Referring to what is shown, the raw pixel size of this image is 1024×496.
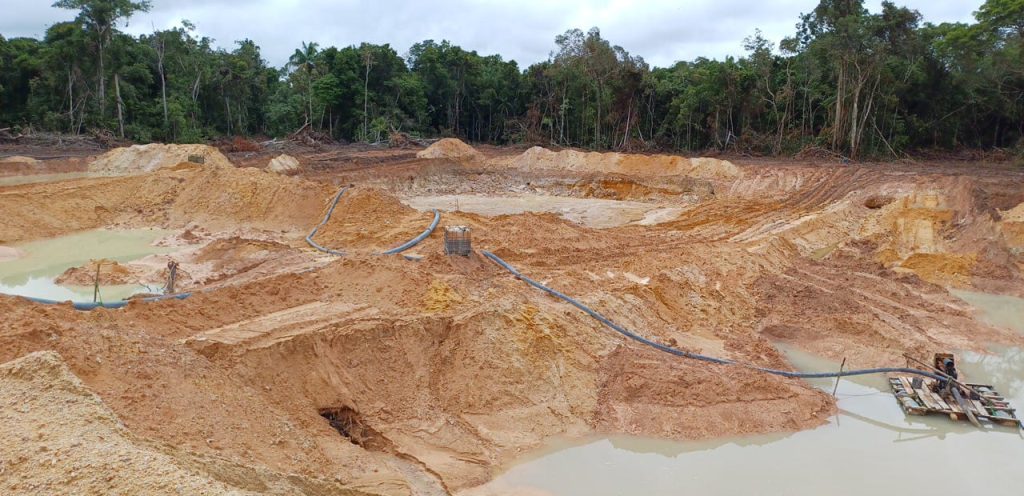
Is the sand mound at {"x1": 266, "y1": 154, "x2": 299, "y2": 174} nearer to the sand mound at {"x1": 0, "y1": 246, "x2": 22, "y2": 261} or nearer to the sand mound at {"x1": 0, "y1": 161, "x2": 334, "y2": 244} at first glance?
the sand mound at {"x1": 0, "y1": 161, "x2": 334, "y2": 244}

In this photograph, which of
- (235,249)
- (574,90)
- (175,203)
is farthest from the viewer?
(574,90)

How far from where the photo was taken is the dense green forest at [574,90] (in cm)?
2914

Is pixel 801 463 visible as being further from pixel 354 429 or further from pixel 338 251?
pixel 338 251

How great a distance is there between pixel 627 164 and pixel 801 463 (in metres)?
22.3

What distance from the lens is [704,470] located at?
760 centimetres

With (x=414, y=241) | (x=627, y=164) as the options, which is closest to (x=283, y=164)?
(x=627, y=164)

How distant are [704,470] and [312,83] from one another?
3663 centimetres

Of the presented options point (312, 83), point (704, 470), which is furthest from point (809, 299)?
point (312, 83)

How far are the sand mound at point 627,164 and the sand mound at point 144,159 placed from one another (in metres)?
13.4

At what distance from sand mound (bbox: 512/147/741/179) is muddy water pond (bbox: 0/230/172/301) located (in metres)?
17.2

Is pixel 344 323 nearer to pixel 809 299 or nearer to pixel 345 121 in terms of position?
pixel 809 299

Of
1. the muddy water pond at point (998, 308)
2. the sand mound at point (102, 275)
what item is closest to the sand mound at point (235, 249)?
the sand mound at point (102, 275)

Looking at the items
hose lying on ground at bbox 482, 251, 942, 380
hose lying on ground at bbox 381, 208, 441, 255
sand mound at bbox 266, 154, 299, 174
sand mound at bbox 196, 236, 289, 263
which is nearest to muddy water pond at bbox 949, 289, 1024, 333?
hose lying on ground at bbox 482, 251, 942, 380

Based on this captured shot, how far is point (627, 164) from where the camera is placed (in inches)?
1148
